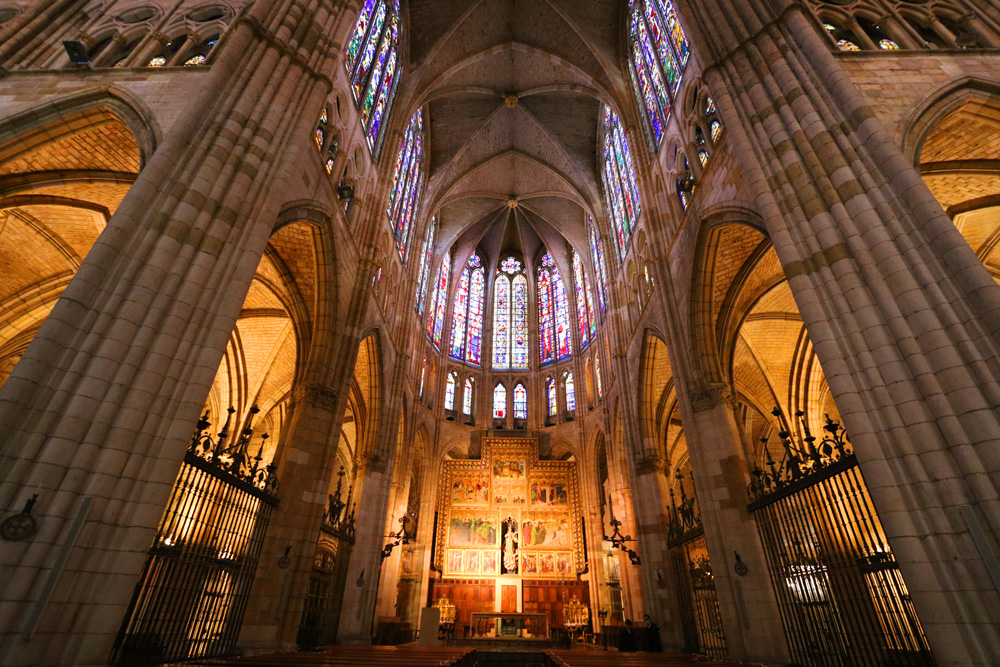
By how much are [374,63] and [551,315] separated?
18091mm

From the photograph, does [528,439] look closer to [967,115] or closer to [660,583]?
[660,583]

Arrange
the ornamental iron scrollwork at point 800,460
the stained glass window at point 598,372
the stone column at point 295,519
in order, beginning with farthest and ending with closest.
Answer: the stained glass window at point 598,372 → the stone column at point 295,519 → the ornamental iron scrollwork at point 800,460

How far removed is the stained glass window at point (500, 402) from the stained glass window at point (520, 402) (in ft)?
2.09

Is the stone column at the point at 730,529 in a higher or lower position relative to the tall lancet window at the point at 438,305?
lower

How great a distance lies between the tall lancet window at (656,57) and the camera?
14.1m

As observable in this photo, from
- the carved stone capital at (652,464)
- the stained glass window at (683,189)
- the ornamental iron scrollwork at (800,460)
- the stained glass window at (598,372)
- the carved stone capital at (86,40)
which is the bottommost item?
the ornamental iron scrollwork at (800,460)

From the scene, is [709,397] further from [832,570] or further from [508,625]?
[508,625]

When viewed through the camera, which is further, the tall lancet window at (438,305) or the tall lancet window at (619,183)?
the tall lancet window at (438,305)

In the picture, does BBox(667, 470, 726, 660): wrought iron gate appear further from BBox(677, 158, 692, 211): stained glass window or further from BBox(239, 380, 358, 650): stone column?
BBox(239, 380, 358, 650): stone column

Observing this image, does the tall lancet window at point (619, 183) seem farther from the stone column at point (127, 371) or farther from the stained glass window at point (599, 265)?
the stone column at point (127, 371)

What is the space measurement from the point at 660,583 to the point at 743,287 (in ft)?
29.3

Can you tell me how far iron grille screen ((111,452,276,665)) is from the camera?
22.9 ft

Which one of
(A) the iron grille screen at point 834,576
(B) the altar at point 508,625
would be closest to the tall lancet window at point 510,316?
(B) the altar at point 508,625

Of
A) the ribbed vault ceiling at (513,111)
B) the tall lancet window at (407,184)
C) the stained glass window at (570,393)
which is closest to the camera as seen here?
the tall lancet window at (407,184)
